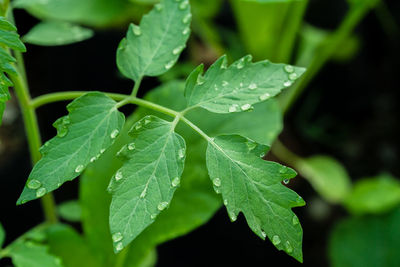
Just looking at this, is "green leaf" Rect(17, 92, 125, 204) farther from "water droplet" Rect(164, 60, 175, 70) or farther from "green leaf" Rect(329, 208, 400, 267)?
"green leaf" Rect(329, 208, 400, 267)

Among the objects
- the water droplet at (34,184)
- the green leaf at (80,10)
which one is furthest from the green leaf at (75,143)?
the green leaf at (80,10)

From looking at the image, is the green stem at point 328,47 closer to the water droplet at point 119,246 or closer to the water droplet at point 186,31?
the water droplet at point 186,31

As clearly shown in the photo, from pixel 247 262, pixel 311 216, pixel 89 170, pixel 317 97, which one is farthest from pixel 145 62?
pixel 317 97

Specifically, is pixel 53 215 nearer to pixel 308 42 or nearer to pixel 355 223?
pixel 355 223

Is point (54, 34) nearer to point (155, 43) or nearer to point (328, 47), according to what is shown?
point (155, 43)

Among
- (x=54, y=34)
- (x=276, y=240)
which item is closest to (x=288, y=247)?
(x=276, y=240)
